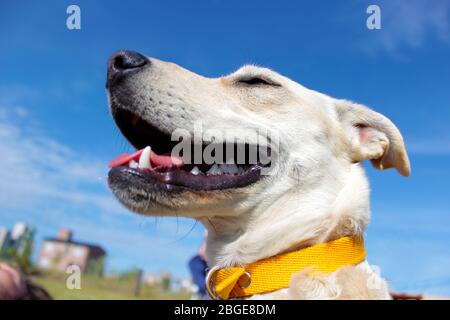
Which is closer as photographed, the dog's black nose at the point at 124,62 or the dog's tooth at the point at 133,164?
the dog's tooth at the point at 133,164

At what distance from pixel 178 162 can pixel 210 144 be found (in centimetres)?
31

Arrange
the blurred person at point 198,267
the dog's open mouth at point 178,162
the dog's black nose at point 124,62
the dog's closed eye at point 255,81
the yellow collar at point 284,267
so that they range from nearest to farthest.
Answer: the yellow collar at point 284,267, the dog's open mouth at point 178,162, the dog's black nose at point 124,62, the dog's closed eye at point 255,81, the blurred person at point 198,267

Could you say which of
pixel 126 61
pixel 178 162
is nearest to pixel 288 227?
pixel 178 162

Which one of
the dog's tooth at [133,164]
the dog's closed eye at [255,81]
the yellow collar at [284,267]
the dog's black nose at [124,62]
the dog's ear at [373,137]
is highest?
the dog's closed eye at [255,81]

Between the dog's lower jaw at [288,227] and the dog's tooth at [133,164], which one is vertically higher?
the dog's tooth at [133,164]

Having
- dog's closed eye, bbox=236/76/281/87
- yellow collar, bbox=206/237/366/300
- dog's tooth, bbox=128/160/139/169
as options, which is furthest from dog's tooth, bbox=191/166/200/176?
dog's closed eye, bbox=236/76/281/87

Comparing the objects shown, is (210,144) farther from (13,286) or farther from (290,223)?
(13,286)

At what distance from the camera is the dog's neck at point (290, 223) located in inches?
133

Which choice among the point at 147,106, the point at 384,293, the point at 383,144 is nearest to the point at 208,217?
the point at 147,106

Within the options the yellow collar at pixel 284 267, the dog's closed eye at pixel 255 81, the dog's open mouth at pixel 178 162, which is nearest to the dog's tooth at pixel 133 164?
the dog's open mouth at pixel 178 162

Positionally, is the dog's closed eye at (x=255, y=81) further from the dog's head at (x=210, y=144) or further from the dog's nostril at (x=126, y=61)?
the dog's nostril at (x=126, y=61)

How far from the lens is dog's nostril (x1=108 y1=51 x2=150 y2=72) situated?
12.2ft

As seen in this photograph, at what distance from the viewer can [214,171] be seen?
3.61 metres

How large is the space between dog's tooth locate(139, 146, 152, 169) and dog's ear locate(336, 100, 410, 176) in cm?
199
